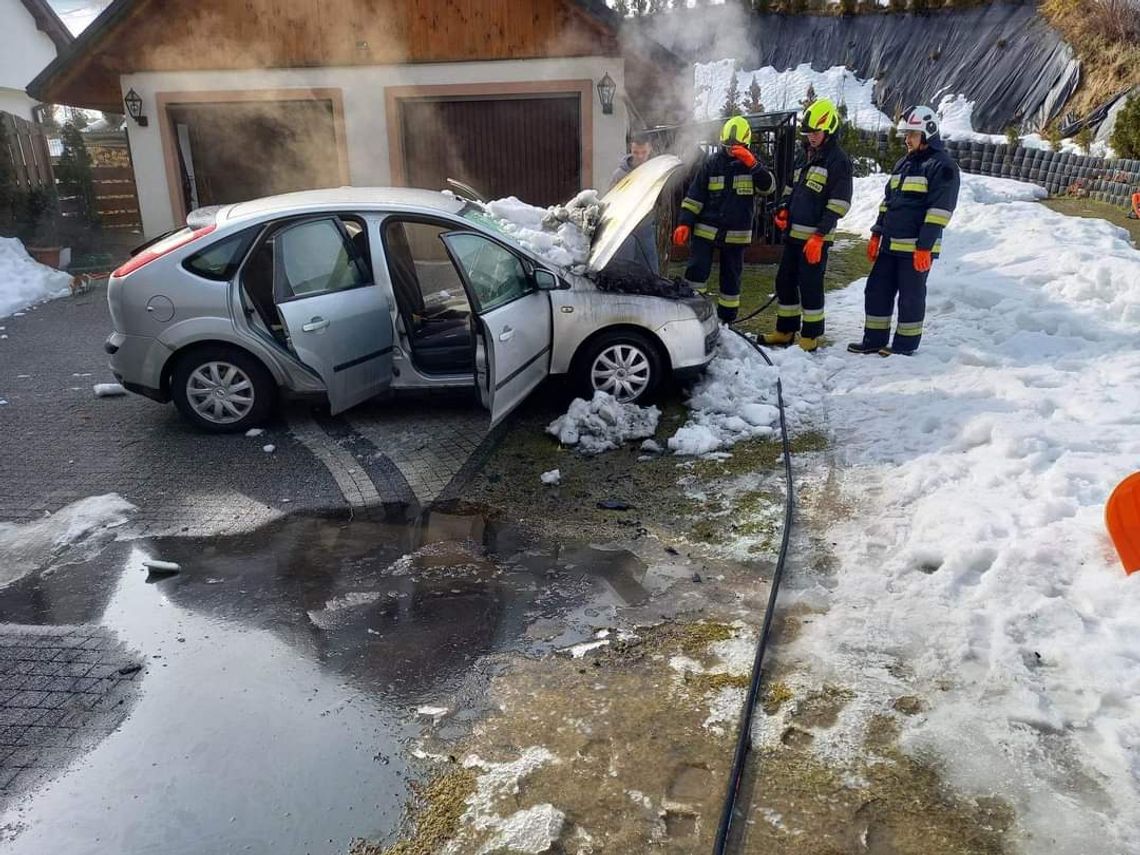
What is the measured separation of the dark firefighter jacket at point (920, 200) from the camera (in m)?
7.04

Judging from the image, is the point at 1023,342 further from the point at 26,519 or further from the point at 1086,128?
the point at 1086,128

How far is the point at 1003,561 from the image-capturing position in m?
4.12

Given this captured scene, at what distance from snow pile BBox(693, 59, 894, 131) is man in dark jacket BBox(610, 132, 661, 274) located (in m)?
17.6

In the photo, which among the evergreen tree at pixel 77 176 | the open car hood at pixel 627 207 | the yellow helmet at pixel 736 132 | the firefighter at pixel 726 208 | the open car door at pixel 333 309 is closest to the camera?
the open car door at pixel 333 309

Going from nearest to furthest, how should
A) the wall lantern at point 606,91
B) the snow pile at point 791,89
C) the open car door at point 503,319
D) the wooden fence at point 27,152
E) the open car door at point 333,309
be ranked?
the open car door at point 503,319 < the open car door at point 333,309 < the wall lantern at point 606,91 < the wooden fence at point 27,152 < the snow pile at point 791,89

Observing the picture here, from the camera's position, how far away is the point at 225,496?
5438 millimetres

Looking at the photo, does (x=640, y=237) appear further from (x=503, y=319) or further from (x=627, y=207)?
(x=503, y=319)

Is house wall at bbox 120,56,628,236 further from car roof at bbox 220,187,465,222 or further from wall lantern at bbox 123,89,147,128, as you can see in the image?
car roof at bbox 220,187,465,222

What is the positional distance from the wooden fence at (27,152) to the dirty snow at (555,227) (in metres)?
12.1

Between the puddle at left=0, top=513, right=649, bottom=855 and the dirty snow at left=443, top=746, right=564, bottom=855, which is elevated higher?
the dirty snow at left=443, top=746, right=564, bottom=855

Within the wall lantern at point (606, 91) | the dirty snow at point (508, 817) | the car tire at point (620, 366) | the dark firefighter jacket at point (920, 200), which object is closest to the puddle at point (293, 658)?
the dirty snow at point (508, 817)

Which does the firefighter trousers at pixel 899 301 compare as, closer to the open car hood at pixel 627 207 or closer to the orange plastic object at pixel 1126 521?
the open car hood at pixel 627 207

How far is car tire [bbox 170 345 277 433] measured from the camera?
6.12 m

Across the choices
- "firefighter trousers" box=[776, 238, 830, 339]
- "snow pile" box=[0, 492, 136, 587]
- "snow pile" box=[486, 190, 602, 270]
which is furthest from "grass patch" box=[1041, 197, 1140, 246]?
"snow pile" box=[0, 492, 136, 587]
